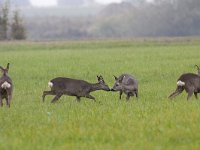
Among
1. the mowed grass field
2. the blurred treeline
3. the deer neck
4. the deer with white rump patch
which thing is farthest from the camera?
the blurred treeline

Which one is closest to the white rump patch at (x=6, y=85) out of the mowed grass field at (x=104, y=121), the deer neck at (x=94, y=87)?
the mowed grass field at (x=104, y=121)

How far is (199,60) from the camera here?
119 ft

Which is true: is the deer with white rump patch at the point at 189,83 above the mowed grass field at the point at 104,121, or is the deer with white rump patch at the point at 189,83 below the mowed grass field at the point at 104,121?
above

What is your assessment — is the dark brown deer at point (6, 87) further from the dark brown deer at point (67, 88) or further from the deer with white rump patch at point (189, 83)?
the deer with white rump patch at point (189, 83)

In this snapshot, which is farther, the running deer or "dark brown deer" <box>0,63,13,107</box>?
the running deer

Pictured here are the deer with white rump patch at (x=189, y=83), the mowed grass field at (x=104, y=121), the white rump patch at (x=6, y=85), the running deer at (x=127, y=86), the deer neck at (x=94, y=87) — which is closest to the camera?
the mowed grass field at (x=104, y=121)

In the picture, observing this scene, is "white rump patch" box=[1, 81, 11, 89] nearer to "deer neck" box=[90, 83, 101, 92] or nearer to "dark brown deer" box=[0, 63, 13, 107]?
"dark brown deer" box=[0, 63, 13, 107]

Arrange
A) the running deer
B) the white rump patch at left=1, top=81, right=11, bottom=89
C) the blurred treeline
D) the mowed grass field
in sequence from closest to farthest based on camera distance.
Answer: the mowed grass field
the white rump patch at left=1, top=81, right=11, bottom=89
the running deer
the blurred treeline

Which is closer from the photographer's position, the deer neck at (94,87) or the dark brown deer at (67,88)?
the dark brown deer at (67,88)

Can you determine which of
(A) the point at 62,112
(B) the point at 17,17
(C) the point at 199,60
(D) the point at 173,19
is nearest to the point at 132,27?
(D) the point at 173,19

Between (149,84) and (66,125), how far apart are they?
1232 centimetres

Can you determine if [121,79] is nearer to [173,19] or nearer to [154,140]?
[154,140]

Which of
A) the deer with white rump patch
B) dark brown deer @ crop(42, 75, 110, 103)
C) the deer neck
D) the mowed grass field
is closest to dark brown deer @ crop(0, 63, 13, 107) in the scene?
the mowed grass field

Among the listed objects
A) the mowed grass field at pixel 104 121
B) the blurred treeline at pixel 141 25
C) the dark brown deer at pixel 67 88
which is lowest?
the mowed grass field at pixel 104 121
